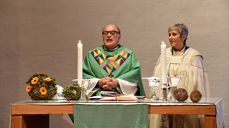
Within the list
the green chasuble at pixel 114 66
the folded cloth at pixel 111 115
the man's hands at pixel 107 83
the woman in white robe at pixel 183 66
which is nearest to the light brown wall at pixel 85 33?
the woman in white robe at pixel 183 66

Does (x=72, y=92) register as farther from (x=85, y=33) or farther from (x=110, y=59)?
(x=85, y=33)

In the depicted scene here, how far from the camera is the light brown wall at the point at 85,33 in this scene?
7133 mm

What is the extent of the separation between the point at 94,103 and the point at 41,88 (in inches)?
25.2

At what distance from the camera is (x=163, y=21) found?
7.30 metres

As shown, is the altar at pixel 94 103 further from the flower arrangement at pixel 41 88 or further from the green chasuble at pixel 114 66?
the green chasuble at pixel 114 66

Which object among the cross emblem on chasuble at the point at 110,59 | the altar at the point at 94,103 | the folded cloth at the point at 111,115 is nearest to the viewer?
the altar at the point at 94,103

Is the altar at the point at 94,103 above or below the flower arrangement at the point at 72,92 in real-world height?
below

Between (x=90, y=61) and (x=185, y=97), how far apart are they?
1.89 meters

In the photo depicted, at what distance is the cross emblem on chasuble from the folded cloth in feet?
4.90

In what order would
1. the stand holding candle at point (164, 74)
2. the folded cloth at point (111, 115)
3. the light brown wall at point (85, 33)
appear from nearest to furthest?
the folded cloth at point (111, 115), the stand holding candle at point (164, 74), the light brown wall at point (85, 33)

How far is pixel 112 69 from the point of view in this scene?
5367 millimetres

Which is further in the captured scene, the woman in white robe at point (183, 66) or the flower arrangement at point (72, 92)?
the woman in white robe at point (183, 66)

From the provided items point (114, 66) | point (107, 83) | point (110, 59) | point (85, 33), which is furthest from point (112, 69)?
point (85, 33)

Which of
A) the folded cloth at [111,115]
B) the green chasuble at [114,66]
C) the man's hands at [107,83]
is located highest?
the green chasuble at [114,66]
